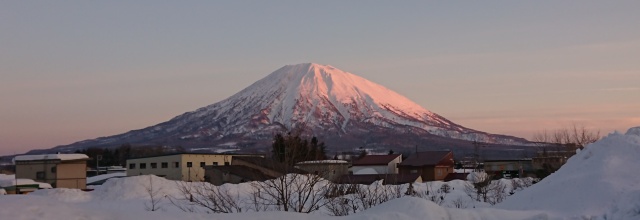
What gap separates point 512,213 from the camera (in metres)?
12.6

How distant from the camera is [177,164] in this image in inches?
2293

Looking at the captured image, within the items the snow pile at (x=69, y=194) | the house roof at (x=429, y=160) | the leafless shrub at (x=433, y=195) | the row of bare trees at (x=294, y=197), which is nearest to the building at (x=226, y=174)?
the snow pile at (x=69, y=194)

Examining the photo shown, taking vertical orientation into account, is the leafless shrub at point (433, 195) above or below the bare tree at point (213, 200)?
below

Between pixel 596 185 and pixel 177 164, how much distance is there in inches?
1855

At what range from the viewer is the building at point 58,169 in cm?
5319

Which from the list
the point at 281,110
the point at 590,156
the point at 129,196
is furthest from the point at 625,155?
the point at 281,110

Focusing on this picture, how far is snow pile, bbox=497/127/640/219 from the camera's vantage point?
1395 cm

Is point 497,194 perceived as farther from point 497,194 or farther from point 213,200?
point 213,200

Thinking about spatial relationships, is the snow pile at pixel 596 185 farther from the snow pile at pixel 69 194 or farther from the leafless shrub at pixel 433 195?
the snow pile at pixel 69 194

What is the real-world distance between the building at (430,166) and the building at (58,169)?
29.0m

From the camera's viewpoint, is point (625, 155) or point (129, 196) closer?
point (625, 155)

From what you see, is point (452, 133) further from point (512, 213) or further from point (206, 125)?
point (512, 213)

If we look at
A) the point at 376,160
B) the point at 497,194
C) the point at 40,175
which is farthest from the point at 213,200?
the point at 376,160

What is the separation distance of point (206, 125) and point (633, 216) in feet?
572
